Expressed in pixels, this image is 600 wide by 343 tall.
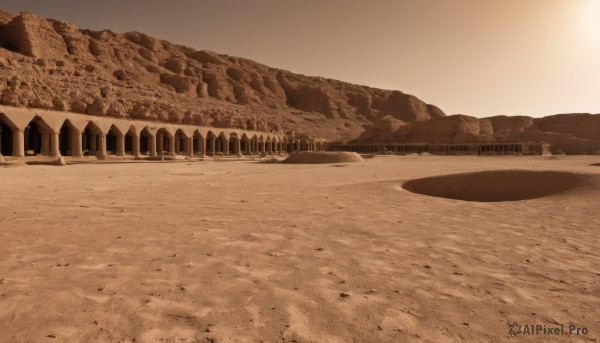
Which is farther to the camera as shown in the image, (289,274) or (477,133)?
(477,133)

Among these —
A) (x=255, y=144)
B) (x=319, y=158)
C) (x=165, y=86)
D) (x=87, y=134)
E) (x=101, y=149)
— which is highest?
(x=165, y=86)

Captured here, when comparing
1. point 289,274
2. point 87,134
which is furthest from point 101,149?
point 289,274

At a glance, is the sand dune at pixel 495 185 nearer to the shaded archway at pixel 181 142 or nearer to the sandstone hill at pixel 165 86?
the sandstone hill at pixel 165 86

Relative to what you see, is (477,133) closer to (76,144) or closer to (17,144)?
(76,144)

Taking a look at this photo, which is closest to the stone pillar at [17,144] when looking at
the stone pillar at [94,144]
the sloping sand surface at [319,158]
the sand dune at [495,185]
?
the stone pillar at [94,144]

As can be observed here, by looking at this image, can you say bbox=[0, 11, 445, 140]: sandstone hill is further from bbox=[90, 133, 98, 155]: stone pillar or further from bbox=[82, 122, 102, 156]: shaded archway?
bbox=[90, 133, 98, 155]: stone pillar

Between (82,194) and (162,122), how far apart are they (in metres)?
26.4

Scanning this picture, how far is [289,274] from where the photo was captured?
3.76 m

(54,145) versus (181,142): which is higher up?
(181,142)

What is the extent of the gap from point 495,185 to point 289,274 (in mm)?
10220

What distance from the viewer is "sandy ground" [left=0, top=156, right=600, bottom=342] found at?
267 centimetres

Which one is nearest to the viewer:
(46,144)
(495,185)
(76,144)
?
(495,185)

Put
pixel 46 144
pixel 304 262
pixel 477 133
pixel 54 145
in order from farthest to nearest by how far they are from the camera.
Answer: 1. pixel 477 133
2. pixel 46 144
3. pixel 54 145
4. pixel 304 262

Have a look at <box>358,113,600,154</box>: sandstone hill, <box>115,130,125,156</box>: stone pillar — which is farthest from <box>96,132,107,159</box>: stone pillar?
<box>358,113,600,154</box>: sandstone hill
